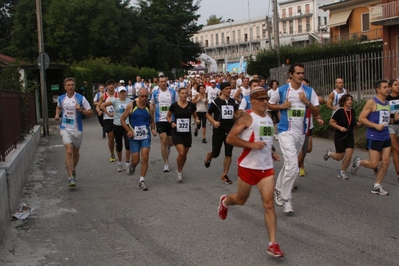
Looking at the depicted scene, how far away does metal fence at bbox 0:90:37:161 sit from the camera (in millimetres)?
8703

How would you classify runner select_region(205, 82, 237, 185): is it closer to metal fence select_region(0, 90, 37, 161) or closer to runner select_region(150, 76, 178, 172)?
runner select_region(150, 76, 178, 172)

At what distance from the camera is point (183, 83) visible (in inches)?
1192

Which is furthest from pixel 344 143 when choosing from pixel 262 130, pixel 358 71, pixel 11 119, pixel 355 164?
pixel 358 71

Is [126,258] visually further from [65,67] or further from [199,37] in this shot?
[199,37]

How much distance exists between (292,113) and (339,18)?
135 ft

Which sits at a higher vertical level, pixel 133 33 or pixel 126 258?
pixel 133 33

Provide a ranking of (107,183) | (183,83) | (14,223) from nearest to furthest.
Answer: (14,223) → (107,183) → (183,83)

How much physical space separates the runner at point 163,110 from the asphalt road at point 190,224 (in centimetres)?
84

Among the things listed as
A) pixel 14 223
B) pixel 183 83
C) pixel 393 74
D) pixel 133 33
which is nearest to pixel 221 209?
pixel 14 223

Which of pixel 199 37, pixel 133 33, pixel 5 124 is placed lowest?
pixel 5 124

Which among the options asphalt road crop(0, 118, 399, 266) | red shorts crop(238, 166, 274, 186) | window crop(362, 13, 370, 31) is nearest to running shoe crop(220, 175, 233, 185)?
asphalt road crop(0, 118, 399, 266)

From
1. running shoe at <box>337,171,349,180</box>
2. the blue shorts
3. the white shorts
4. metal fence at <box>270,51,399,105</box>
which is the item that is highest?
metal fence at <box>270,51,399,105</box>

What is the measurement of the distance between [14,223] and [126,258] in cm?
237

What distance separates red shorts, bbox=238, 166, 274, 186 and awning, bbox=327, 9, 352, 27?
139 ft
